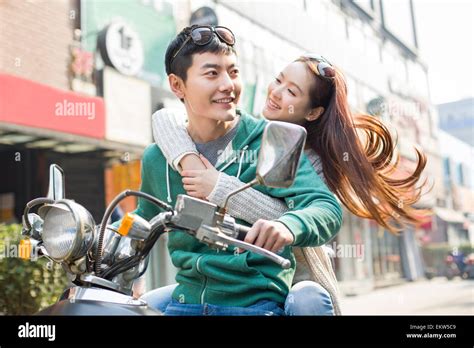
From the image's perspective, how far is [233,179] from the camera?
131cm

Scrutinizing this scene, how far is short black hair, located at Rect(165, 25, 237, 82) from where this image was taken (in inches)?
51.8

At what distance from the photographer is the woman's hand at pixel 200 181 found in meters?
1.30

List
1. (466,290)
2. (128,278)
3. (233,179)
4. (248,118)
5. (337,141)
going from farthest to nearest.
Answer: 1. (466,290)
2. (337,141)
3. (248,118)
4. (233,179)
5. (128,278)

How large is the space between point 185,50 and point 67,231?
19.9 inches

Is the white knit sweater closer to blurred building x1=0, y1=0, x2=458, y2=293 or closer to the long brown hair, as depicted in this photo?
the long brown hair

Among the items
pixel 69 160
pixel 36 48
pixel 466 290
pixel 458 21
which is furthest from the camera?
pixel 69 160

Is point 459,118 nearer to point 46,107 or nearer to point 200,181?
point 200,181

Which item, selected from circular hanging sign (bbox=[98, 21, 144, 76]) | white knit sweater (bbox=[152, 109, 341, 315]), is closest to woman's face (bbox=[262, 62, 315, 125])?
white knit sweater (bbox=[152, 109, 341, 315])

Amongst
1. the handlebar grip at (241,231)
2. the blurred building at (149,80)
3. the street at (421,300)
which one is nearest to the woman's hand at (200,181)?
the handlebar grip at (241,231)

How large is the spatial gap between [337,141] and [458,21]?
92cm

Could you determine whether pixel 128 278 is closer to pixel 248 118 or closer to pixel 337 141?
pixel 248 118

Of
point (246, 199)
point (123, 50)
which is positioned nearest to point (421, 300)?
point (246, 199)

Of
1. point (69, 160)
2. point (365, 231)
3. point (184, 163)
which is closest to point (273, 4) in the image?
point (365, 231)
